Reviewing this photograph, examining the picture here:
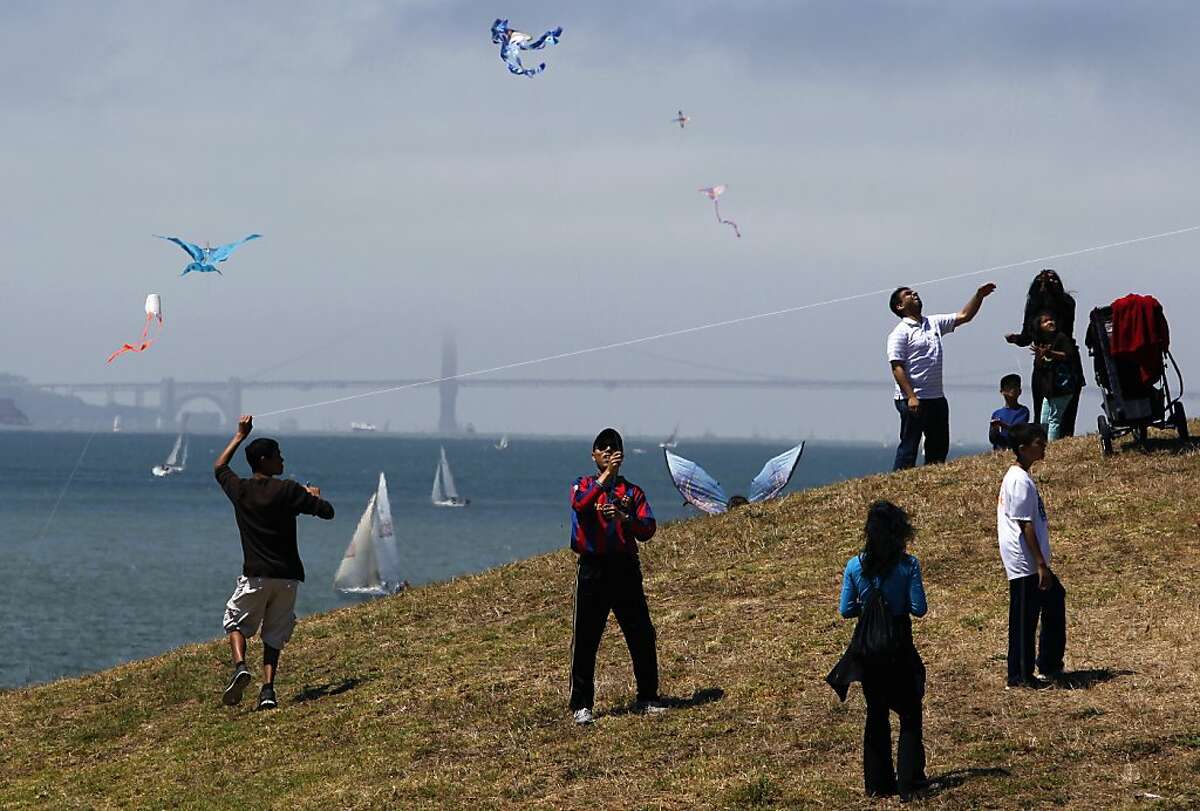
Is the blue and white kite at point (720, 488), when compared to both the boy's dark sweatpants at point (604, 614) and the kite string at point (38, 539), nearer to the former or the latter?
the boy's dark sweatpants at point (604, 614)

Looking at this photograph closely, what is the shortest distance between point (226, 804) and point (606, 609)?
292 cm

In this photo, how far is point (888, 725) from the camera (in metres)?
9.74

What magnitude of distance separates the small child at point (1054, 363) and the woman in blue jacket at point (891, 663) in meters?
10.1

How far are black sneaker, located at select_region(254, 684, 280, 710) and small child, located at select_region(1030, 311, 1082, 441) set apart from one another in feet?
32.6

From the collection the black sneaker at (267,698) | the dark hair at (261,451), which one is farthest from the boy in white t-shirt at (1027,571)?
the black sneaker at (267,698)

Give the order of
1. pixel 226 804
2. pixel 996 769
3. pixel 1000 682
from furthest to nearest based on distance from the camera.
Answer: pixel 1000 682, pixel 226 804, pixel 996 769

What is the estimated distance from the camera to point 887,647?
950 centimetres

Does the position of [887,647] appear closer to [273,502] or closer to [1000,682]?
[1000,682]

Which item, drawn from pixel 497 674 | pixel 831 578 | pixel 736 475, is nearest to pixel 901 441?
pixel 831 578

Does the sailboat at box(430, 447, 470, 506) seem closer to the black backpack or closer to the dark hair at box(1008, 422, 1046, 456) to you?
the dark hair at box(1008, 422, 1046, 456)

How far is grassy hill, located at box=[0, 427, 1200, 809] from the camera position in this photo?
10516mm

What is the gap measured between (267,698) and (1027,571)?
630cm

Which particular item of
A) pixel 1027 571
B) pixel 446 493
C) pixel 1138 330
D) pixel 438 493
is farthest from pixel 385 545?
pixel 438 493

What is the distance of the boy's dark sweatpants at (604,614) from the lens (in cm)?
1188
